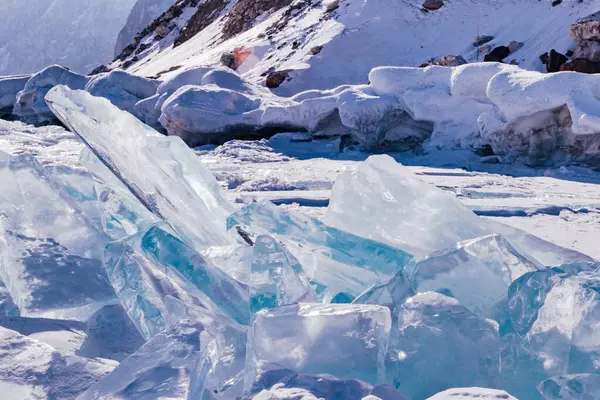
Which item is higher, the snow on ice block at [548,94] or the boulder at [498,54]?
the snow on ice block at [548,94]

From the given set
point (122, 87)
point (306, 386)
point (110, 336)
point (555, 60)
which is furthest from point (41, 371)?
point (555, 60)

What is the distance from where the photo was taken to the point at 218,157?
276 inches

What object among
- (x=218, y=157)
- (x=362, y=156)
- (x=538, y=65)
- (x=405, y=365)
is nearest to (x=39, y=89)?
(x=218, y=157)

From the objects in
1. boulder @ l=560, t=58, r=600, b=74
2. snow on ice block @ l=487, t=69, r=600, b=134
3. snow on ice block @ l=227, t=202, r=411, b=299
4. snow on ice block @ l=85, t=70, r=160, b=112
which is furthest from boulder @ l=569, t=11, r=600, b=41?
snow on ice block @ l=227, t=202, r=411, b=299

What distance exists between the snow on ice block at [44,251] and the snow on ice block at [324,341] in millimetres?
745

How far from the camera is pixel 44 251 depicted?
6.77ft

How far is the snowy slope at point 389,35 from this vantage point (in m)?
13.4

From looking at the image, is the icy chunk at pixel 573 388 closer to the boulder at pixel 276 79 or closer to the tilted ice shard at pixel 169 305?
the tilted ice shard at pixel 169 305

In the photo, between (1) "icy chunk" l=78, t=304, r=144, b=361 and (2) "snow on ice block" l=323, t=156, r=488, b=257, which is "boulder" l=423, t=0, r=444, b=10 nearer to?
(2) "snow on ice block" l=323, t=156, r=488, b=257

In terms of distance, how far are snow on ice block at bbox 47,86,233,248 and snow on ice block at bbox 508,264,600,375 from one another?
1.13 m

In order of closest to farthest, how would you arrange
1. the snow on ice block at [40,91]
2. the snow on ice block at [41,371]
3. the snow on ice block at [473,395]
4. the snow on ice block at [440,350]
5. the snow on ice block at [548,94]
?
the snow on ice block at [473,395] < the snow on ice block at [41,371] < the snow on ice block at [440,350] < the snow on ice block at [548,94] < the snow on ice block at [40,91]

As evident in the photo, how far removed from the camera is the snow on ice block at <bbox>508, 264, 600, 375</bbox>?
4.83 ft

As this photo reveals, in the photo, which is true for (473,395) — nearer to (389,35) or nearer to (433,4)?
(389,35)

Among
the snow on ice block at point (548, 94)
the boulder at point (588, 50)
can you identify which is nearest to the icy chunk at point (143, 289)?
the snow on ice block at point (548, 94)
